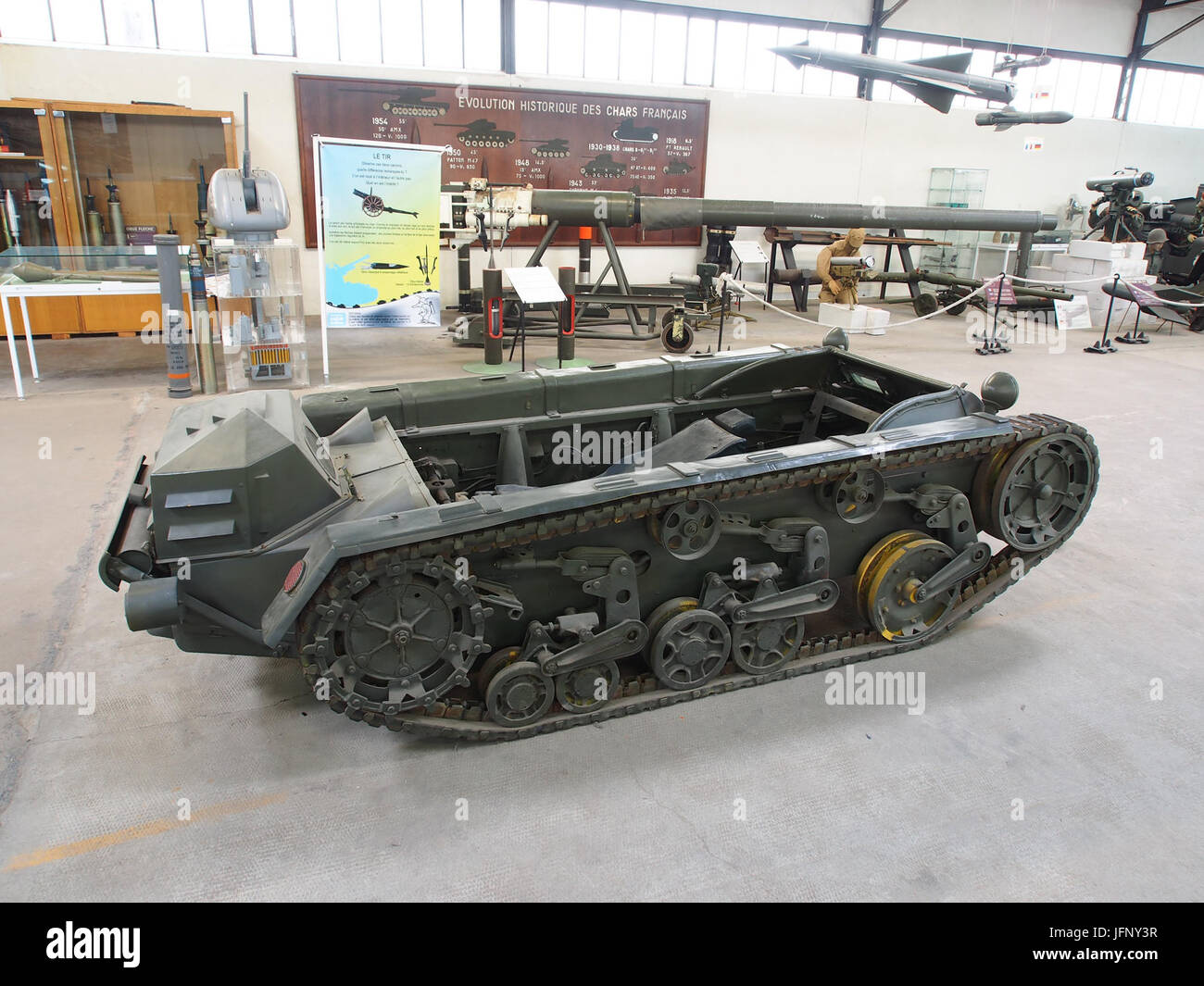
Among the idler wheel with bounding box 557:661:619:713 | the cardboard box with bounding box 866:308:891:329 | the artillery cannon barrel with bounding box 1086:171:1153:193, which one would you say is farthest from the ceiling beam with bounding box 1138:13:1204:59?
the idler wheel with bounding box 557:661:619:713

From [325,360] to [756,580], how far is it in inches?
262

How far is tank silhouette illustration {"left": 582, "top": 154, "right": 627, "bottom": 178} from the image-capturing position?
1435cm

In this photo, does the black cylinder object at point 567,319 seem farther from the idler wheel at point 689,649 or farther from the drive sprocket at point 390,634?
the drive sprocket at point 390,634

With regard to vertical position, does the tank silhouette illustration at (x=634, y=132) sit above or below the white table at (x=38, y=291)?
above

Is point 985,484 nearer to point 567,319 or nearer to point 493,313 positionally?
point 567,319

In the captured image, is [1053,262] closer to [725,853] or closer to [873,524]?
[873,524]

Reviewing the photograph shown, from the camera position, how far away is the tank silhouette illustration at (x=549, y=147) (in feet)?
45.8

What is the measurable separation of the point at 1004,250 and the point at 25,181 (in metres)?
16.3

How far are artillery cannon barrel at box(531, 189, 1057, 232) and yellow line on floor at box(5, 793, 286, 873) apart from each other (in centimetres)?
926

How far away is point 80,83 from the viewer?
11695mm

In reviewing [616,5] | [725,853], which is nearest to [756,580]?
[725,853]

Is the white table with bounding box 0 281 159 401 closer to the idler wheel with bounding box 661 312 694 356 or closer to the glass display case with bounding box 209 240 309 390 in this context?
the glass display case with bounding box 209 240 309 390

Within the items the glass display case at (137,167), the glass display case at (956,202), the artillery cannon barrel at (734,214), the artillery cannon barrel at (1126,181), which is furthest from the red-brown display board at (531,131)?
the artillery cannon barrel at (1126,181)

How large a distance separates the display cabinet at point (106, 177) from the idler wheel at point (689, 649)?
9512mm
